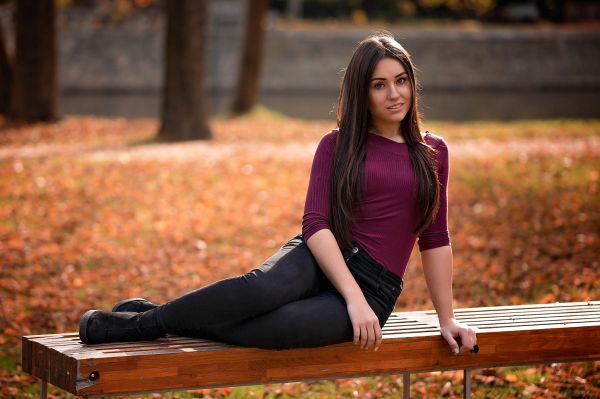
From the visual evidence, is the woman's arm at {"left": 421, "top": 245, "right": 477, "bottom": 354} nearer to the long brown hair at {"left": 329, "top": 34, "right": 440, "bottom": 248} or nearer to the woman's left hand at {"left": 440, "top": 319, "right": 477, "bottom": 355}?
the woman's left hand at {"left": 440, "top": 319, "right": 477, "bottom": 355}

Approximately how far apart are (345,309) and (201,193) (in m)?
8.82

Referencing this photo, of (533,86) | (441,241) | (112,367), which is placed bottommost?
(533,86)

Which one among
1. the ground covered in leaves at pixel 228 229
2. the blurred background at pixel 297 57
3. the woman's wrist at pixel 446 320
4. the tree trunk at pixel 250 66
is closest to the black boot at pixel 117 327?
the woman's wrist at pixel 446 320

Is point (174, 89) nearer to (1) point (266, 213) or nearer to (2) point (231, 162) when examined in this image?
(2) point (231, 162)

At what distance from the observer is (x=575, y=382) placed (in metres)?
5.73

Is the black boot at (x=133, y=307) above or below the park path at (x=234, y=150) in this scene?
above

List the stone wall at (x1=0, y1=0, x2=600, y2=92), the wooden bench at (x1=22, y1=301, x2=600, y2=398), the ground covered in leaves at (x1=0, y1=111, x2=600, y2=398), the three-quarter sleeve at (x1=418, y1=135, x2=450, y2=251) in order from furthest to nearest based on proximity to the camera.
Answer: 1. the stone wall at (x1=0, y1=0, x2=600, y2=92)
2. the ground covered in leaves at (x1=0, y1=111, x2=600, y2=398)
3. the three-quarter sleeve at (x1=418, y1=135, x2=450, y2=251)
4. the wooden bench at (x1=22, y1=301, x2=600, y2=398)

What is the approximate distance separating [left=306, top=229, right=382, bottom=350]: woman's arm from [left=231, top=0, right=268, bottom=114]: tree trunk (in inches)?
788

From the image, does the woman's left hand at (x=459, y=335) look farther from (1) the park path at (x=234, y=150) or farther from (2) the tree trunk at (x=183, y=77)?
(2) the tree trunk at (x=183, y=77)

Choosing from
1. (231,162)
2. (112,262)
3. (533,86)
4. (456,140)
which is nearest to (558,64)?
(533,86)

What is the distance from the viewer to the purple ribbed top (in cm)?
403

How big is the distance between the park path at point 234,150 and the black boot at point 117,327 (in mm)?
10534

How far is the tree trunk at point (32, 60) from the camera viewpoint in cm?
2008

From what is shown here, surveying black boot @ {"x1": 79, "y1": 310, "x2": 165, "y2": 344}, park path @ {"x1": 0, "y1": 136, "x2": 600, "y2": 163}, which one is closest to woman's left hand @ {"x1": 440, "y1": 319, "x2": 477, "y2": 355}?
black boot @ {"x1": 79, "y1": 310, "x2": 165, "y2": 344}
